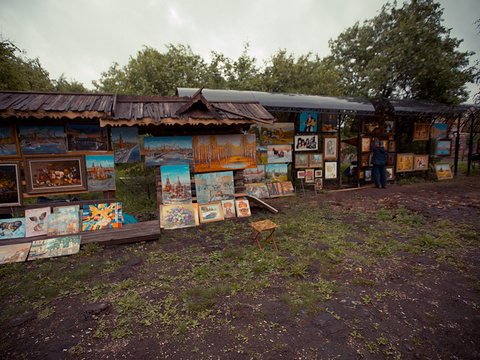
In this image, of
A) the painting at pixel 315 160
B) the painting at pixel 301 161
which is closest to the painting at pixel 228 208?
the painting at pixel 301 161

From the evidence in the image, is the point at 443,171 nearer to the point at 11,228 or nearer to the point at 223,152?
the point at 223,152

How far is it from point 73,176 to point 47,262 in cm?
223

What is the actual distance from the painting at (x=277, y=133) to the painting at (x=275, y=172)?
107cm

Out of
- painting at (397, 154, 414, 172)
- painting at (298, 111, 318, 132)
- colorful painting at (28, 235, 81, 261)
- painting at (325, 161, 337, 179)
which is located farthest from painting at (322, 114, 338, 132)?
colorful painting at (28, 235, 81, 261)

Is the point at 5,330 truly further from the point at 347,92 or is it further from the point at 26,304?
the point at 347,92

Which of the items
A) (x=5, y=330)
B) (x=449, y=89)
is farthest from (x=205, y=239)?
(x=449, y=89)

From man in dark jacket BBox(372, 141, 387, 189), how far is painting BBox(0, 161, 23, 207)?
14046mm

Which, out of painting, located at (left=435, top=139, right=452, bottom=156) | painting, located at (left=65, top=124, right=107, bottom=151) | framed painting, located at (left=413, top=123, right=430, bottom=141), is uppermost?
framed painting, located at (left=413, top=123, right=430, bottom=141)

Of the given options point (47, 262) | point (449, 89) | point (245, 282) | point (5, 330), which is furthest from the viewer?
point (449, 89)

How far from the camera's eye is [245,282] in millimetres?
4250

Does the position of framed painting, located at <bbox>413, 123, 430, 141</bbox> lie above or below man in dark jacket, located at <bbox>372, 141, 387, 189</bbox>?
above

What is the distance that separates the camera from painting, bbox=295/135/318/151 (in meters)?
11.4

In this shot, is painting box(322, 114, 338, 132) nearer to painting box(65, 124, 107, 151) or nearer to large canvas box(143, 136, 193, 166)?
large canvas box(143, 136, 193, 166)

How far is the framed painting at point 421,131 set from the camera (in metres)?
13.7
